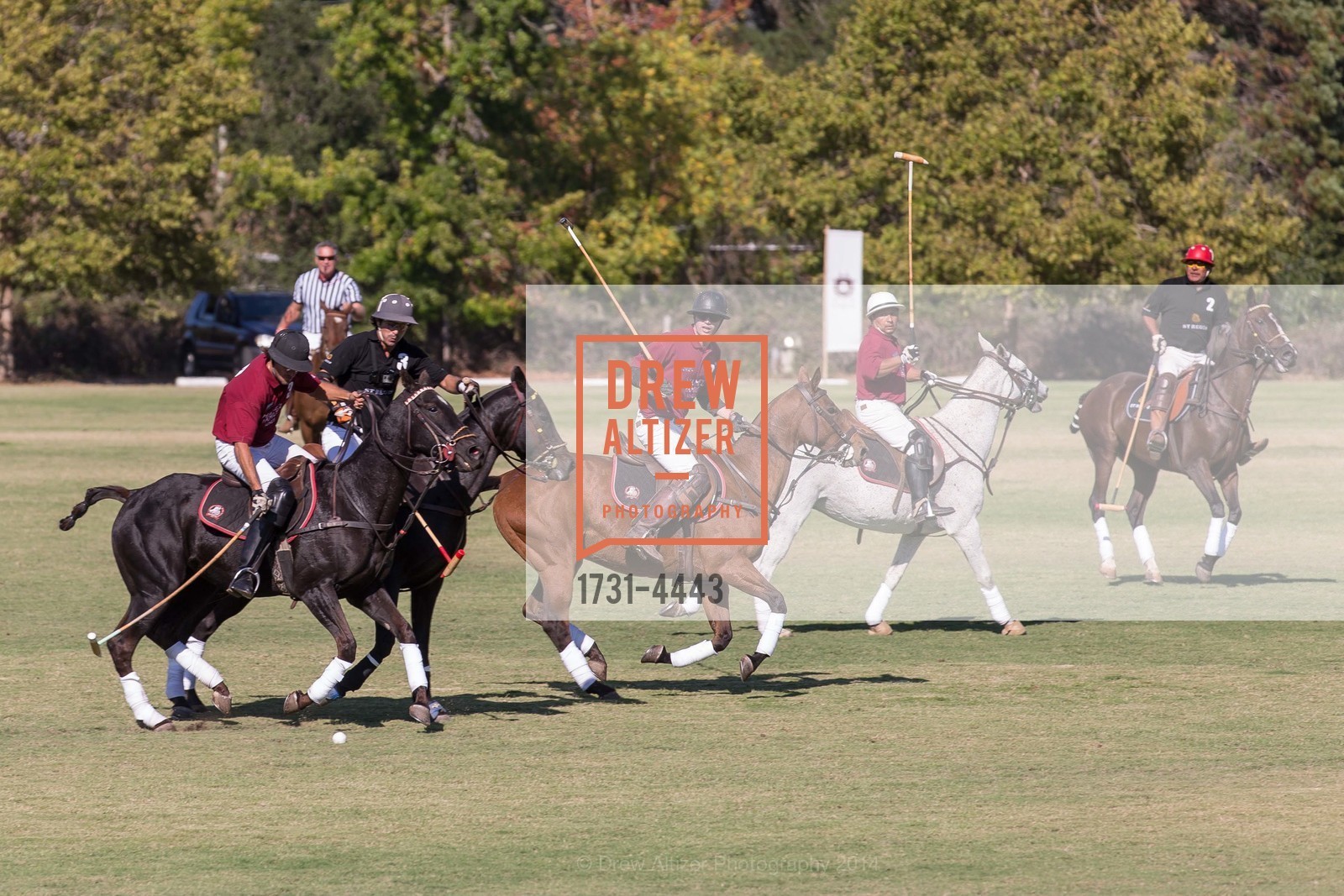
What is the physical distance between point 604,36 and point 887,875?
166 feet

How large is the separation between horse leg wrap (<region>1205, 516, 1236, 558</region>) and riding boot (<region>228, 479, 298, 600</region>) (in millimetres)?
9374

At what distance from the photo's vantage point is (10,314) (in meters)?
51.3

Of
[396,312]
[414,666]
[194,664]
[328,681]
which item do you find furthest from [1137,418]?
[194,664]

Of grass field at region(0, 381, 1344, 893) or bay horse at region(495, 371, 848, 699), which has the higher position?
bay horse at region(495, 371, 848, 699)

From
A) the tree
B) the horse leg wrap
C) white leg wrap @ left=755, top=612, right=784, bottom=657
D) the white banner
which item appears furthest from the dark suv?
white leg wrap @ left=755, top=612, right=784, bottom=657

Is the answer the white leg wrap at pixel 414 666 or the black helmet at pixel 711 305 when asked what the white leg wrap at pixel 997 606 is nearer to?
the black helmet at pixel 711 305

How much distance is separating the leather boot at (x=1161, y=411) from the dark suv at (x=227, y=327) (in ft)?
108

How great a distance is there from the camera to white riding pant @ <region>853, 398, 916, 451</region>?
14648mm

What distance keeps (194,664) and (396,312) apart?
2.42 m

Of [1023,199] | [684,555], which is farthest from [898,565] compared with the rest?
[1023,199]

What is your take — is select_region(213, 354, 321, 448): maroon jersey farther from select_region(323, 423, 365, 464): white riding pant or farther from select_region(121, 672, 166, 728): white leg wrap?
select_region(121, 672, 166, 728): white leg wrap

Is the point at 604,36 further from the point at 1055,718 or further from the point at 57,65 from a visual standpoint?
the point at 1055,718

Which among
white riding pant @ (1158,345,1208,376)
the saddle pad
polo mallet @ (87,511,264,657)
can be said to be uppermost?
white riding pant @ (1158,345,1208,376)

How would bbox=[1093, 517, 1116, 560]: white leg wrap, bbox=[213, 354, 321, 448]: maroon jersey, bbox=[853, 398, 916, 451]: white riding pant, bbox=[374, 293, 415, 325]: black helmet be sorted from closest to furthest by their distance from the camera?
bbox=[213, 354, 321, 448]: maroon jersey, bbox=[374, 293, 415, 325]: black helmet, bbox=[853, 398, 916, 451]: white riding pant, bbox=[1093, 517, 1116, 560]: white leg wrap
